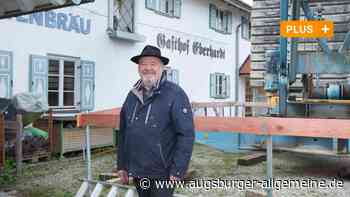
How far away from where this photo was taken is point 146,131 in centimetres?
320

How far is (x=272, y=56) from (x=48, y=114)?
453 cm

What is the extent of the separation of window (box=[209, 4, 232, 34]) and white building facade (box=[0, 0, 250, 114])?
0.04m

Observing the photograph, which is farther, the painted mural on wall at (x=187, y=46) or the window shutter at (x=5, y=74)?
the painted mural on wall at (x=187, y=46)

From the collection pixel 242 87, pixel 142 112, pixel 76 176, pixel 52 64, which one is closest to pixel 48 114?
pixel 52 64

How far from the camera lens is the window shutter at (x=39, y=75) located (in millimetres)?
9719

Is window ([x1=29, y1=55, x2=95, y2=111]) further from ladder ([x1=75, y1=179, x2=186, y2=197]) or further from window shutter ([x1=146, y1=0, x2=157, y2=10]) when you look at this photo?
ladder ([x1=75, y1=179, x2=186, y2=197])

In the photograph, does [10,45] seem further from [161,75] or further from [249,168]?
[161,75]

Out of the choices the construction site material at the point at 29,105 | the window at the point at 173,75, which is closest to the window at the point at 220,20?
the window at the point at 173,75

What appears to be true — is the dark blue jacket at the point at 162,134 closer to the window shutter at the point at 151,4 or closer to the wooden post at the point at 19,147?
the wooden post at the point at 19,147

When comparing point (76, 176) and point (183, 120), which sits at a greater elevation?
point (183, 120)

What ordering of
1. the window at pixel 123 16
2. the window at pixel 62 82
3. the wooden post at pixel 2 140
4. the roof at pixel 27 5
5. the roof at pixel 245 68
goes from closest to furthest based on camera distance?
the roof at pixel 27 5 < the wooden post at pixel 2 140 < the window at pixel 62 82 < the window at pixel 123 16 < the roof at pixel 245 68

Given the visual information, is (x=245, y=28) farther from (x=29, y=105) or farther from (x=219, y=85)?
(x=29, y=105)

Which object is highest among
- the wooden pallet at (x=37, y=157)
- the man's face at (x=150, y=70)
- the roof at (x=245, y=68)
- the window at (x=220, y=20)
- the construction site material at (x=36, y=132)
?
the window at (x=220, y=20)

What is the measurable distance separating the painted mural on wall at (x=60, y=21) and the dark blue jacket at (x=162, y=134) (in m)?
6.90
